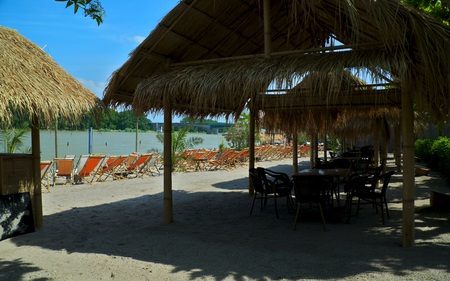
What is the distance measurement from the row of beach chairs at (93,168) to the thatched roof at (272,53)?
14.0ft

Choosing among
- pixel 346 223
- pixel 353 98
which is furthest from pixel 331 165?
pixel 346 223

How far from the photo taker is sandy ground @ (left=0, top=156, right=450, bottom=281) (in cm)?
351

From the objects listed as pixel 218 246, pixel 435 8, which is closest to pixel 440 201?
pixel 435 8

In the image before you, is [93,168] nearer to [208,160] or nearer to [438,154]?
Result: [208,160]

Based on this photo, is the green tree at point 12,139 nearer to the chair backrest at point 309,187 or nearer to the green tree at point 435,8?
the chair backrest at point 309,187

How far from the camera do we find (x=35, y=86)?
4.66m

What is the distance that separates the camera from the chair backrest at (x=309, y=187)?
16.7 ft

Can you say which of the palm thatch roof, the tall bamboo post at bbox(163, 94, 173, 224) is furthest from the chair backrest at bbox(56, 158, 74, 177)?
the tall bamboo post at bbox(163, 94, 173, 224)

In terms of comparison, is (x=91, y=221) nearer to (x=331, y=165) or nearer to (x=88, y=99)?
(x=88, y=99)

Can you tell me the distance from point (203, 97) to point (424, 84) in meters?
2.73

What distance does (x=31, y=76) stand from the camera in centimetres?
485

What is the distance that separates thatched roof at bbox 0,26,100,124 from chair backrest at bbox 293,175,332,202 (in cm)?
324

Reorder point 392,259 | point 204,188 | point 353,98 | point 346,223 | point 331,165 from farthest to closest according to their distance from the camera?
point 204,188, point 331,165, point 353,98, point 346,223, point 392,259

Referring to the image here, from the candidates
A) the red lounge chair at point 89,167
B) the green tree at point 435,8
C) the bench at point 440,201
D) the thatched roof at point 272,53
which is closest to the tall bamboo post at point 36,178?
the thatched roof at point 272,53
